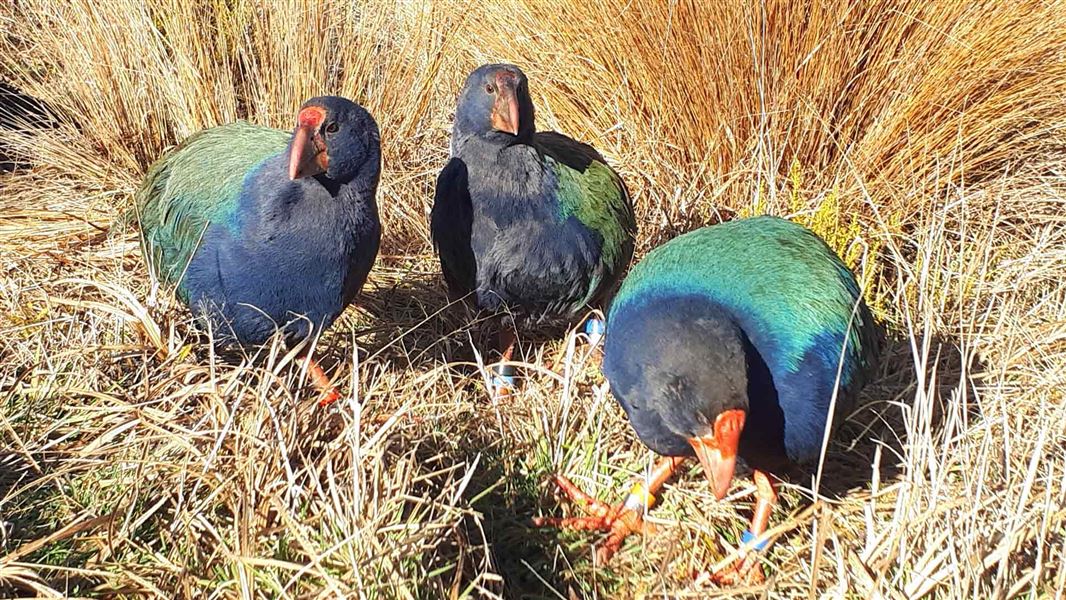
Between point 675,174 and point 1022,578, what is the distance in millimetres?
1916

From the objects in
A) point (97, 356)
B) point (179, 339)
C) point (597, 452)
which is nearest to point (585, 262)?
point (597, 452)

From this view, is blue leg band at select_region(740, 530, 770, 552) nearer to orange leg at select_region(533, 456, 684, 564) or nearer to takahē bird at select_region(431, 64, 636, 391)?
orange leg at select_region(533, 456, 684, 564)

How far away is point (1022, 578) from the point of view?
196 centimetres

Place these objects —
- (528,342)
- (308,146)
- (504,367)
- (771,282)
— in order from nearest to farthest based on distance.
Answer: (771,282) < (308,146) < (504,367) < (528,342)

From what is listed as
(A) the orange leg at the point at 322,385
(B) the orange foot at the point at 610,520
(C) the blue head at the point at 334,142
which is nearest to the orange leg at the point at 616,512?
(B) the orange foot at the point at 610,520

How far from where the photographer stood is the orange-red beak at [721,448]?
1992mm

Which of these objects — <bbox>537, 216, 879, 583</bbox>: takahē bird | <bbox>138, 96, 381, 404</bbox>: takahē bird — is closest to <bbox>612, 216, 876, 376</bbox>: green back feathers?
<bbox>537, 216, 879, 583</bbox>: takahē bird

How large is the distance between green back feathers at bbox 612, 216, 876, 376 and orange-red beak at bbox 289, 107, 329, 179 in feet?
2.77

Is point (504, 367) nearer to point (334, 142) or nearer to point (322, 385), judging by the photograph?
point (322, 385)

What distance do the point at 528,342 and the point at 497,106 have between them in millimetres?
895

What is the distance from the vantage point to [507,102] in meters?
2.86

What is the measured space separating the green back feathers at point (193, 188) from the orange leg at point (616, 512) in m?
1.17

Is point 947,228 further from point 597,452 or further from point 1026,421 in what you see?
point 597,452

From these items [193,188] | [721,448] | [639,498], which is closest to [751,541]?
[639,498]
